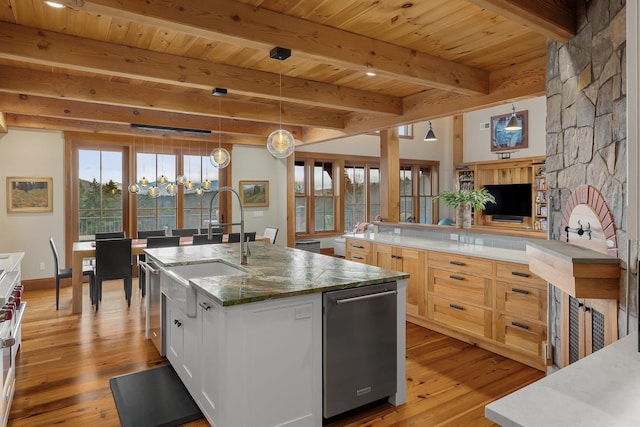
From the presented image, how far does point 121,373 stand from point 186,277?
0.90m

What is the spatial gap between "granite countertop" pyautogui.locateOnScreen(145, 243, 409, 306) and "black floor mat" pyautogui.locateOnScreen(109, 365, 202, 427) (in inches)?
34.2

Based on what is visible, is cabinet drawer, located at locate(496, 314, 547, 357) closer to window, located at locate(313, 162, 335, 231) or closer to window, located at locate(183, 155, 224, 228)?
window, located at locate(183, 155, 224, 228)

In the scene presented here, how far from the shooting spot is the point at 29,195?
6.05m

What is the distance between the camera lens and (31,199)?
19.9 feet

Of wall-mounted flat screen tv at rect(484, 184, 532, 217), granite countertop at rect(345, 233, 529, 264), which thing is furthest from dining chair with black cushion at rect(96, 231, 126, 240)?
wall-mounted flat screen tv at rect(484, 184, 532, 217)

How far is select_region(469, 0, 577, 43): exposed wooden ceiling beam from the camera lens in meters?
2.10

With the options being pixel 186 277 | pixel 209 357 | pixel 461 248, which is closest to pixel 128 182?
pixel 186 277

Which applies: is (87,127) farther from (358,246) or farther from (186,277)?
(358,246)

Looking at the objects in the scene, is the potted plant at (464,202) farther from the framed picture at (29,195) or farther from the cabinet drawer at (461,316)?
the framed picture at (29,195)

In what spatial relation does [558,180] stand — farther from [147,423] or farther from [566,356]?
[147,423]

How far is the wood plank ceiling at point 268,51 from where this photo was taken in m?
2.51

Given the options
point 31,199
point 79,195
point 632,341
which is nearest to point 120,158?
point 79,195

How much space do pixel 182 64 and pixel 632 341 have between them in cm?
373

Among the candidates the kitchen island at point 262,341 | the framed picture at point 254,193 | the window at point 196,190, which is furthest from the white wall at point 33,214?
the kitchen island at point 262,341
